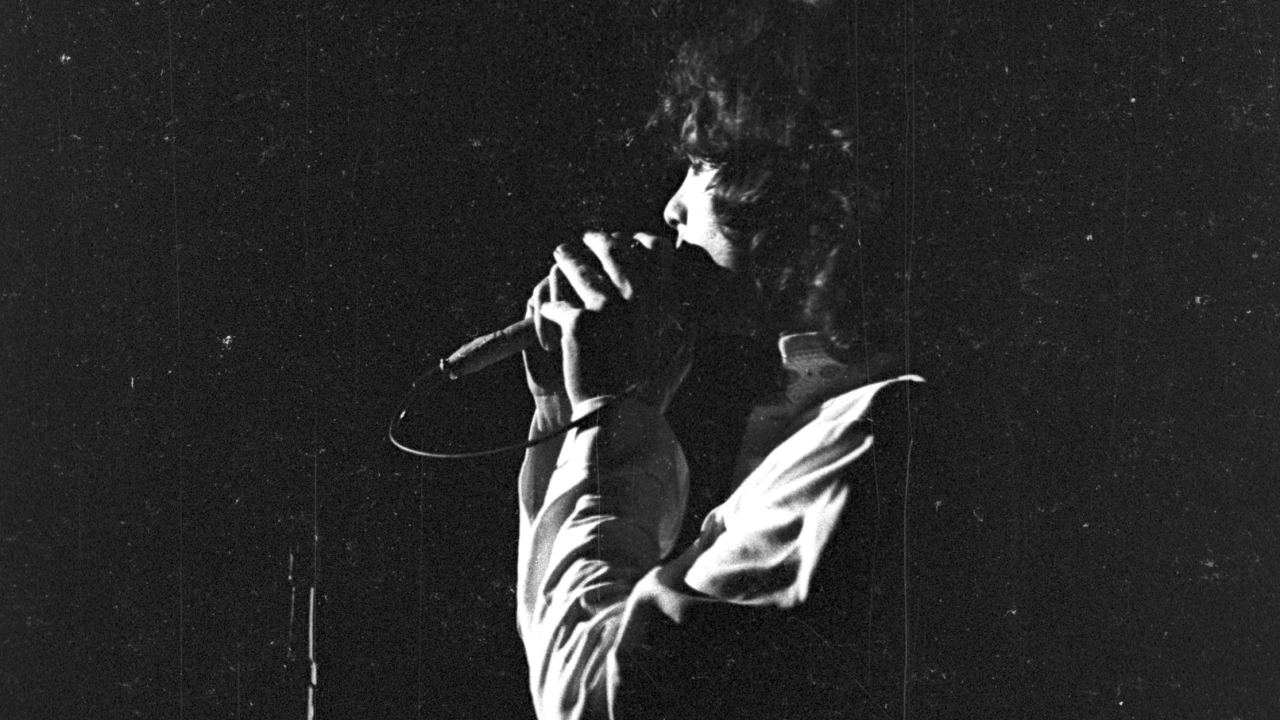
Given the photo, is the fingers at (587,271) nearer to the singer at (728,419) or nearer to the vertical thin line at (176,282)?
the singer at (728,419)

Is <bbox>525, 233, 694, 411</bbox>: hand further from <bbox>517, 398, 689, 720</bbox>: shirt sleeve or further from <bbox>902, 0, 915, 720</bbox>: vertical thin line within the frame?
<bbox>902, 0, 915, 720</bbox>: vertical thin line

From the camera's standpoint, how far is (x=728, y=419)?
0.78 m

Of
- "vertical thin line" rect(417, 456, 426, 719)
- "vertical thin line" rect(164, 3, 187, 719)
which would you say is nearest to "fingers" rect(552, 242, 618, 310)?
"vertical thin line" rect(417, 456, 426, 719)

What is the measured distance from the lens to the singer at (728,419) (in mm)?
777

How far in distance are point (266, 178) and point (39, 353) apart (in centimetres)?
22

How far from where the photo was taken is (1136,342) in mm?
791

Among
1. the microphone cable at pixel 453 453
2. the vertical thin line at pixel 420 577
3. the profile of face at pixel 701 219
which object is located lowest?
the vertical thin line at pixel 420 577

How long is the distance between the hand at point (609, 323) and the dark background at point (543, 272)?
0.07 feet

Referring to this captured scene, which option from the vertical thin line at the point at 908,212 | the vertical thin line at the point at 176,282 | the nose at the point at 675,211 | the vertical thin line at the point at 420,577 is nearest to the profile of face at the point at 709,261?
the nose at the point at 675,211

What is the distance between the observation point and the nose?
790 millimetres

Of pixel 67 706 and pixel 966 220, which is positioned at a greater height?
pixel 966 220

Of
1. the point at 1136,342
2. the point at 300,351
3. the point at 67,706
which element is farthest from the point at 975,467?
the point at 67,706

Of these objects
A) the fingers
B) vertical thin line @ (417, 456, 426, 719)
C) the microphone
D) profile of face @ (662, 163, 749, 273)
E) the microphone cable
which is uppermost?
profile of face @ (662, 163, 749, 273)

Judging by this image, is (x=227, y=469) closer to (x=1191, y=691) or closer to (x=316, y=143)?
(x=316, y=143)
